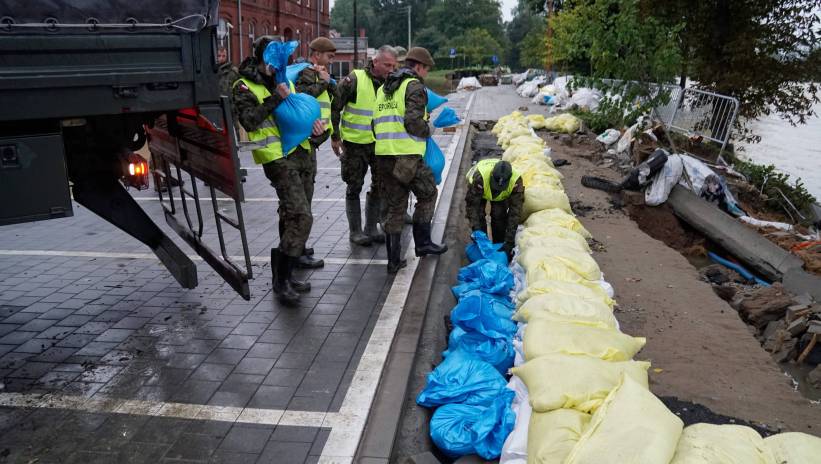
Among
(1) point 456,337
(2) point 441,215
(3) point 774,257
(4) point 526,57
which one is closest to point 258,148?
(1) point 456,337

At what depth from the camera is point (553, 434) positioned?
8.86 ft

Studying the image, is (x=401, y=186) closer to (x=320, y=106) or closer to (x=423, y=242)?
(x=423, y=242)

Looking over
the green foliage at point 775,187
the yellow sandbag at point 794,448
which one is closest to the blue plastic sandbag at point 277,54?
the yellow sandbag at point 794,448

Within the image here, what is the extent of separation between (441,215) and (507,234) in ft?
3.99

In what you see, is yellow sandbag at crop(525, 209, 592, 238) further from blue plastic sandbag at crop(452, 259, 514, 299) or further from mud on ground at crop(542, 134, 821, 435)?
blue plastic sandbag at crop(452, 259, 514, 299)

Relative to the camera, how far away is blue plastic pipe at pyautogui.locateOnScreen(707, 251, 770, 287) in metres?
7.35

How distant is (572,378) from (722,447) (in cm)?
71

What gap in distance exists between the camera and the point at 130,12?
10.3 feet

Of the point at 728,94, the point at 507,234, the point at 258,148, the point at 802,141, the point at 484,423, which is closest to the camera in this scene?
the point at 484,423

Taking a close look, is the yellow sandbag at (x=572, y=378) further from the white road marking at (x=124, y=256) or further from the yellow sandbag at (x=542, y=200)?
the yellow sandbag at (x=542, y=200)

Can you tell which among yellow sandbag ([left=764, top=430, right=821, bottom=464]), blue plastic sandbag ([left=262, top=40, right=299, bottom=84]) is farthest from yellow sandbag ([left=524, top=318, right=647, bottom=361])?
blue plastic sandbag ([left=262, top=40, right=299, bottom=84])

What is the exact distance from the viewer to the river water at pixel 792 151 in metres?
16.6

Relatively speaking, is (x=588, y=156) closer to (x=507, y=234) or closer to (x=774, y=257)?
(x=774, y=257)

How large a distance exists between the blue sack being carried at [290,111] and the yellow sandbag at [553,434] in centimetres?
270
